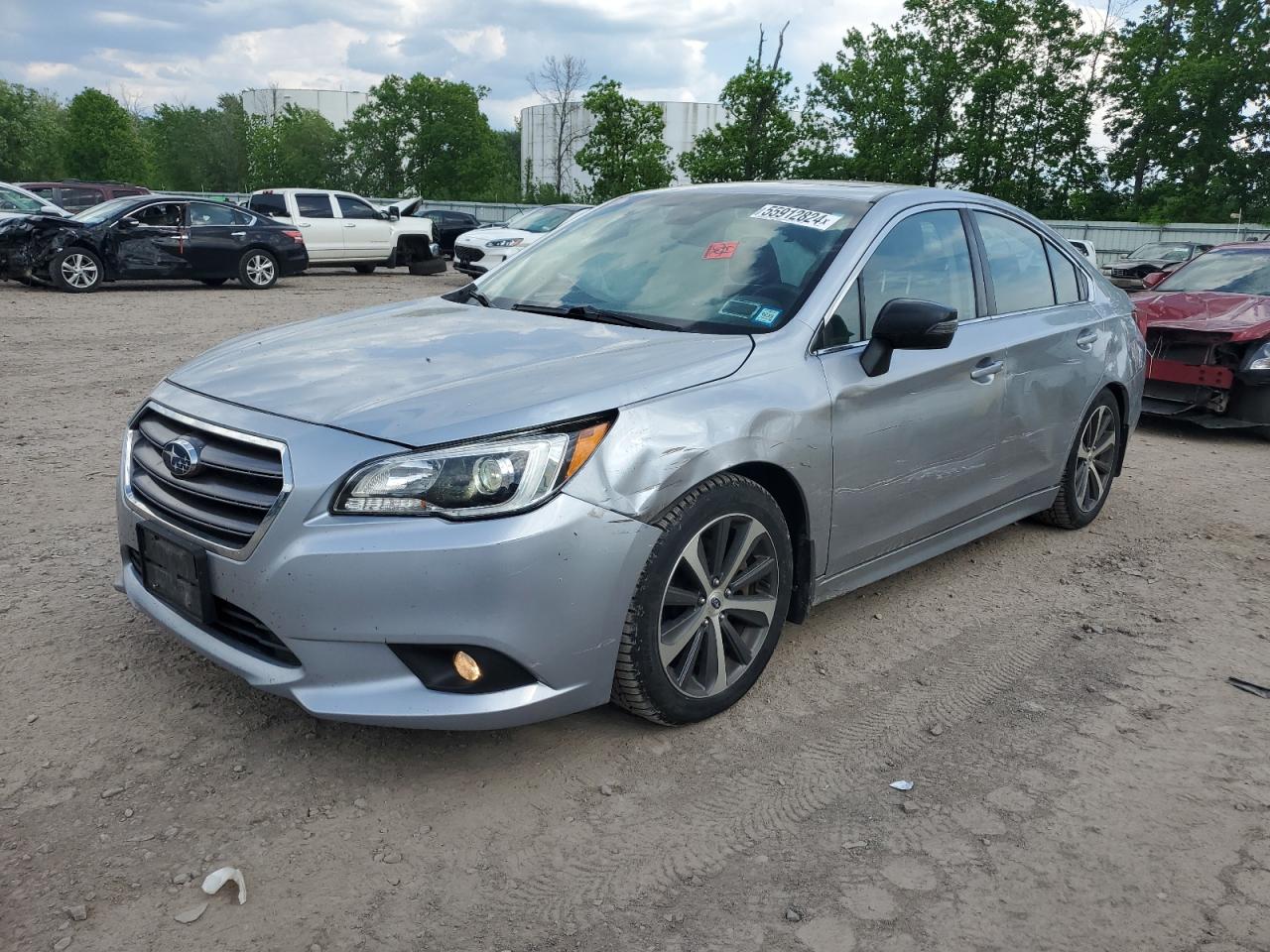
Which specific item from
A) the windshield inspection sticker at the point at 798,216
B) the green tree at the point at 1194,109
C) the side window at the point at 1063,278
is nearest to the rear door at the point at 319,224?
the side window at the point at 1063,278

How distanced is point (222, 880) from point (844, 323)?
99.6 inches

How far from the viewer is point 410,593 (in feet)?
8.70

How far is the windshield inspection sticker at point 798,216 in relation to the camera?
396cm

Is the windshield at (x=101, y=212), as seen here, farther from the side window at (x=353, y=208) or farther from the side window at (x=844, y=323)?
the side window at (x=844, y=323)

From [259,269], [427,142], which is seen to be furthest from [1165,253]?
[427,142]

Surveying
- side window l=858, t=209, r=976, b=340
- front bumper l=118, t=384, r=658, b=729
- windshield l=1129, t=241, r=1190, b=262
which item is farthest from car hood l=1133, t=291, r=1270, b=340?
windshield l=1129, t=241, r=1190, b=262

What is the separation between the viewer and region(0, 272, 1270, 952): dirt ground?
2416 millimetres

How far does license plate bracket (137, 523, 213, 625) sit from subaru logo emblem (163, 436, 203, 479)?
0.59 ft

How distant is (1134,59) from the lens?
4691 centimetres

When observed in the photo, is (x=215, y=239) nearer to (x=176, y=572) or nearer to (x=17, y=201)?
(x=17, y=201)

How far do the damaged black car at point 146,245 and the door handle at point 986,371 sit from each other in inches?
574

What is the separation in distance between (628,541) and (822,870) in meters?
0.95

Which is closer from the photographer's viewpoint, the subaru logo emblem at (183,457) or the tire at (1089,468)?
the subaru logo emblem at (183,457)

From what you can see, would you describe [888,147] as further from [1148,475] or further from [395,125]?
[1148,475]
